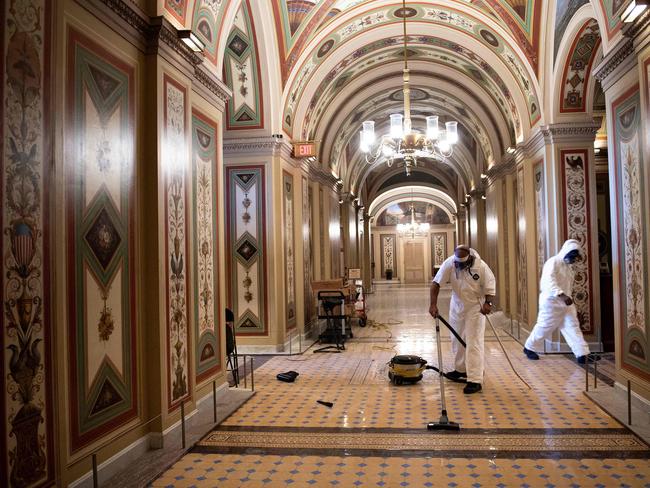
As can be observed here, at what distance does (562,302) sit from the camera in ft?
25.7

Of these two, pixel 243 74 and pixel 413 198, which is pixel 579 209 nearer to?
pixel 243 74

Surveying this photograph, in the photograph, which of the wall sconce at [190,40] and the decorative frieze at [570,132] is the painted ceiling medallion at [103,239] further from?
the decorative frieze at [570,132]

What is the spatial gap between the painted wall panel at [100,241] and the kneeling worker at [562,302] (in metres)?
5.95

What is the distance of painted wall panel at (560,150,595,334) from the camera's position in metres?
8.95

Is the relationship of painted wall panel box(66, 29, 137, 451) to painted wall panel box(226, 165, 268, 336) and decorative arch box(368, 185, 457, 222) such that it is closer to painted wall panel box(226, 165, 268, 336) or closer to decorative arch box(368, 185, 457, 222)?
painted wall panel box(226, 165, 268, 336)

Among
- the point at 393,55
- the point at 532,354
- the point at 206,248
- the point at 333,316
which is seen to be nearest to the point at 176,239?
the point at 206,248

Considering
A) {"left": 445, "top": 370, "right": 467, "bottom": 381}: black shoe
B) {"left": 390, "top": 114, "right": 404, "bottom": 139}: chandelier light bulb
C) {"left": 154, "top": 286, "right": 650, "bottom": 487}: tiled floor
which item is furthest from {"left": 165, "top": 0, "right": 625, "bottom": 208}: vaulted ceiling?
{"left": 445, "top": 370, "right": 467, "bottom": 381}: black shoe

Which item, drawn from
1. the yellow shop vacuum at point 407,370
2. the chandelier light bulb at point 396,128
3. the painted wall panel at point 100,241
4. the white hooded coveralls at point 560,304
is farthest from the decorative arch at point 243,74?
the white hooded coveralls at point 560,304

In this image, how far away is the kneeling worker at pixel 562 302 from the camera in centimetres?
765

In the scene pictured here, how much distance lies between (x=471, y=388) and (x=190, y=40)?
197 inches

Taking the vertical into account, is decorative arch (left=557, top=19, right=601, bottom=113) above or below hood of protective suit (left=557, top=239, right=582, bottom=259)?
above

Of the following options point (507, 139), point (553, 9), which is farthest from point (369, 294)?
point (553, 9)

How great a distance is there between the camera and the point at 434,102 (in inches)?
638

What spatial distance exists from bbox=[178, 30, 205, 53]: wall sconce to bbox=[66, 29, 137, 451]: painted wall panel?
30.5 inches
